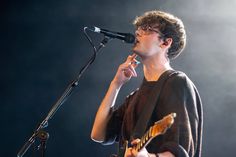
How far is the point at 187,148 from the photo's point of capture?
2174 millimetres

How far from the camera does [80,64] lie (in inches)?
180

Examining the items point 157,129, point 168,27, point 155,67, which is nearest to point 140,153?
point 157,129

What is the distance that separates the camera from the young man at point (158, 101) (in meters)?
2.19

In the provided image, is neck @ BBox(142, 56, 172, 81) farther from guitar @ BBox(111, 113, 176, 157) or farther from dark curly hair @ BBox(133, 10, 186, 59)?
guitar @ BBox(111, 113, 176, 157)

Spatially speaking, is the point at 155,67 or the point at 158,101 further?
the point at 155,67

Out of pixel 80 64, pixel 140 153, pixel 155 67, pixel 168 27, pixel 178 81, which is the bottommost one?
pixel 140 153

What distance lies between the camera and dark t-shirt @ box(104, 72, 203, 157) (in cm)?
217

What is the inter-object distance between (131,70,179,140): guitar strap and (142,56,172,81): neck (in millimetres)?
126

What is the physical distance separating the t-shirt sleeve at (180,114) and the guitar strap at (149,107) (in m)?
0.04

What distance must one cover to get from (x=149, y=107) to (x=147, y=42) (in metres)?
0.47

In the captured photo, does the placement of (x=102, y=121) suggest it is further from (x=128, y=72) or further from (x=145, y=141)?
(x=145, y=141)

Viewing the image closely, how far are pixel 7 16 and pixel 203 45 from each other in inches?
82.8

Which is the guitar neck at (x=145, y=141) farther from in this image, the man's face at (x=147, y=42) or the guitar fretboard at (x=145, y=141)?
the man's face at (x=147, y=42)

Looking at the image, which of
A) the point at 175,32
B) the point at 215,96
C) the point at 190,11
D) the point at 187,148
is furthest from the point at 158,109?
the point at 190,11
